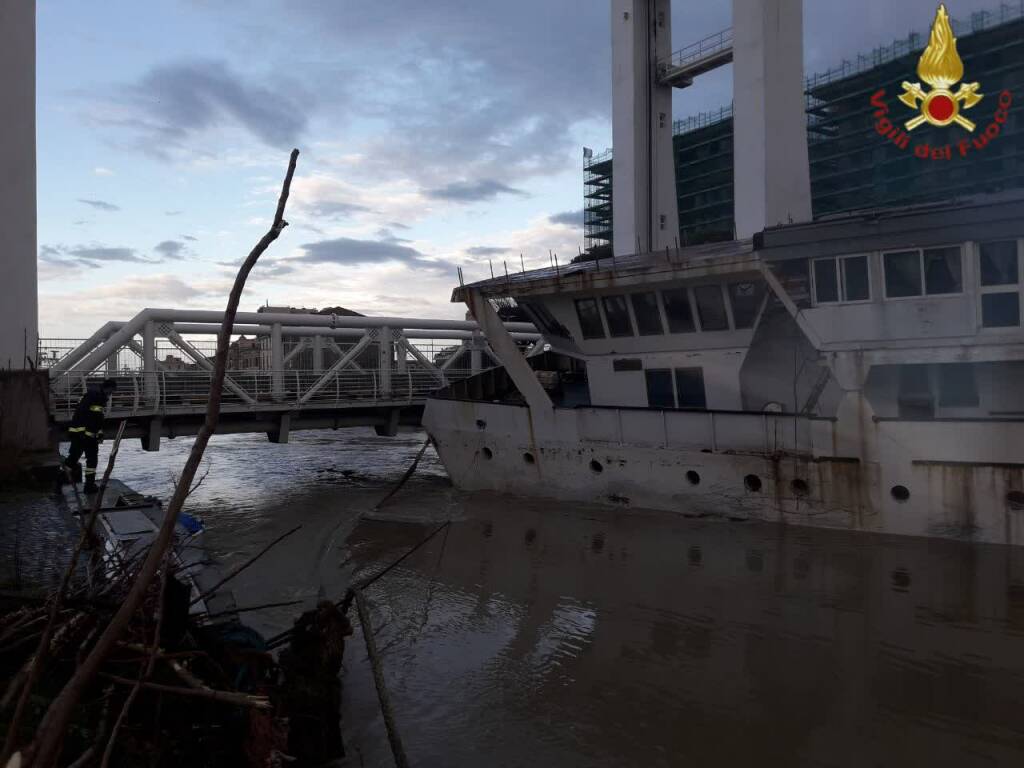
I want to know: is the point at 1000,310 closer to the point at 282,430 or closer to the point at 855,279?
the point at 855,279

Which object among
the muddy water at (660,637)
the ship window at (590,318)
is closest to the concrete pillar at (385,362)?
the muddy water at (660,637)

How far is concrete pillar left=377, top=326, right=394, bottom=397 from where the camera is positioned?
21688mm

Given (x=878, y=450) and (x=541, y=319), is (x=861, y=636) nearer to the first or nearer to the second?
(x=878, y=450)

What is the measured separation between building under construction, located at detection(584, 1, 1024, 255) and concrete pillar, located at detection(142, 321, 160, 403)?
143ft

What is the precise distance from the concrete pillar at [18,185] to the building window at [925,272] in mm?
18054

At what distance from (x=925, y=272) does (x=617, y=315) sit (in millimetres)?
6357

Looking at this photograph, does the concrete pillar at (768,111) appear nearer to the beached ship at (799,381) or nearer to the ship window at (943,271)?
the beached ship at (799,381)

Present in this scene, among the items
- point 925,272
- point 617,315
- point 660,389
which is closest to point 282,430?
point 617,315

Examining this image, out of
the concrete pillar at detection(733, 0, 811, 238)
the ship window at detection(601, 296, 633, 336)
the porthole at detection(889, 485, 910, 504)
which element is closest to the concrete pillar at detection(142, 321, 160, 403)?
the ship window at detection(601, 296, 633, 336)

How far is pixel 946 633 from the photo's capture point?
8.60 m

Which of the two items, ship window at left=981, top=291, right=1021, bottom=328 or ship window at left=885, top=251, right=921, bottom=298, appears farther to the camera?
ship window at left=885, top=251, right=921, bottom=298

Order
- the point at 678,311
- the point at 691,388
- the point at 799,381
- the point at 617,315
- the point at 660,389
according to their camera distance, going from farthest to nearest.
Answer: the point at 617,315
the point at 660,389
the point at 691,388
the point at 678,311
the point at 799,381

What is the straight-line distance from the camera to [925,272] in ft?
42.3

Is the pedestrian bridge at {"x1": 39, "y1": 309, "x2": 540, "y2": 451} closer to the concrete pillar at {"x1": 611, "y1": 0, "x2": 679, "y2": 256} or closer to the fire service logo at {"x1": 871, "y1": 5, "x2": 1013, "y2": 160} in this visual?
the concrete pillar at {"x1": 611, "y1": 0, "x2": 679, "y2": 256}
